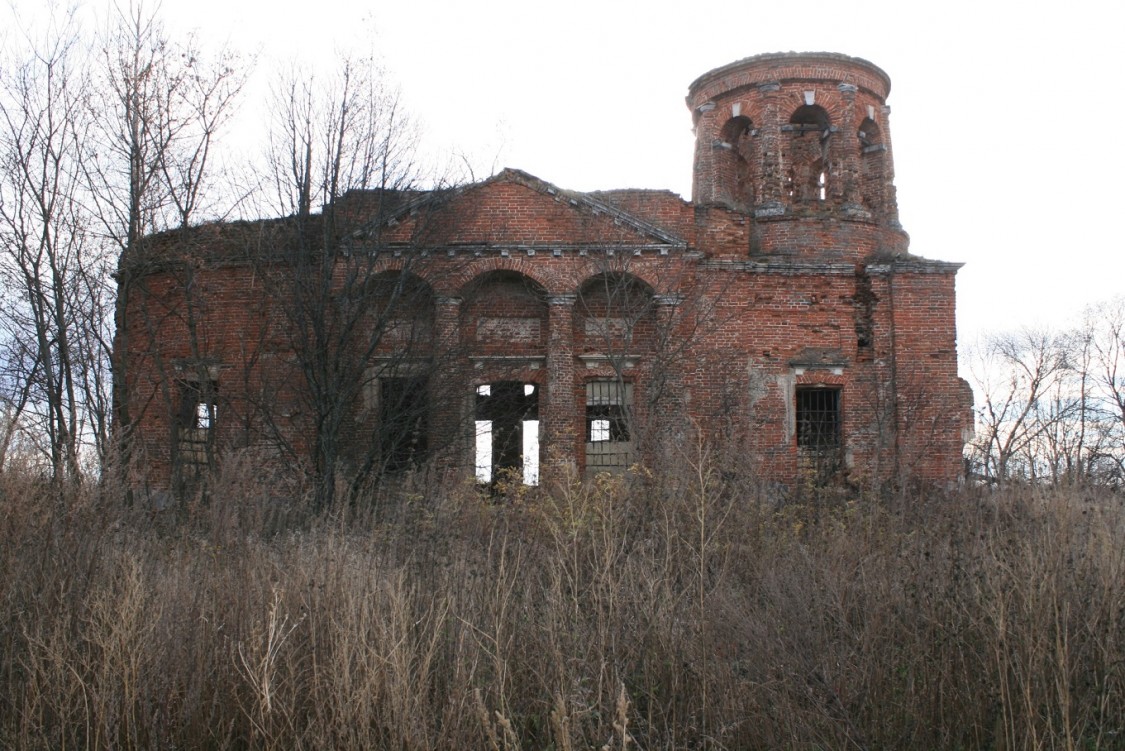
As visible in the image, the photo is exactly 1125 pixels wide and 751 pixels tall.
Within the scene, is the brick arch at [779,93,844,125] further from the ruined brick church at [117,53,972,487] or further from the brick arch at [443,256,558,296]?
the brick arch at [443,256,558,296]

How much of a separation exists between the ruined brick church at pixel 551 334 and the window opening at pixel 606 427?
0.05 meters

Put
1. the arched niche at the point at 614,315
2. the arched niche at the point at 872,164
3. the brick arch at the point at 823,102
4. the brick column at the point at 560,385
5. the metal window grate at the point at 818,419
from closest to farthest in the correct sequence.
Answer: the brick column at the point at 560,385, the arched niche at the point at 614,315, the metal window grate at the point at 818,419, the brick arch at the point at 823,102, the arched niche at the point at 872,164

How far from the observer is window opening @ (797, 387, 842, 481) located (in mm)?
20031

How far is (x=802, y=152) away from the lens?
23281mm

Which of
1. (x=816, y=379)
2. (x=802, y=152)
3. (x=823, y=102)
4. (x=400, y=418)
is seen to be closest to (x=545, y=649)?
(x=400, y=418)

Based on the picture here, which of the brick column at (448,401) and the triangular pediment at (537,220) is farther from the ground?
the triangular pediment at (537,220)

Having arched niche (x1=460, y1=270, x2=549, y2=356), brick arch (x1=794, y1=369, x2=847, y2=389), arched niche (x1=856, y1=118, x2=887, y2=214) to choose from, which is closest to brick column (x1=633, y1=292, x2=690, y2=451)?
arched niche (x1=460, y1=270, x2=549, y2=356)

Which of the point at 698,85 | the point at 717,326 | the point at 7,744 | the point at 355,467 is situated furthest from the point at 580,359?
the point at 7,744

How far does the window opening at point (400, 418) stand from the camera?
1650cm

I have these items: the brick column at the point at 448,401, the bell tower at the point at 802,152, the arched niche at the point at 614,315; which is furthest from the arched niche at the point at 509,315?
the bell tower at the point at 802,152

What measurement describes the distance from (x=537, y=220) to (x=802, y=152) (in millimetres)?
7579

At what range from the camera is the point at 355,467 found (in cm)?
1644

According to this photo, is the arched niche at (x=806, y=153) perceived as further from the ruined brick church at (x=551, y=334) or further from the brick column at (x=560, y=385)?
the brick column at (x=560, y=385)

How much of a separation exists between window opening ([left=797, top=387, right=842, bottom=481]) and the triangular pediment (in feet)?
14.4
